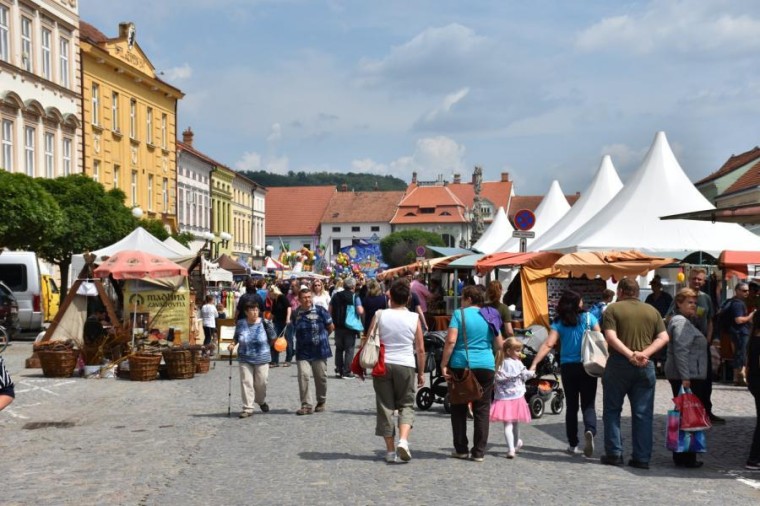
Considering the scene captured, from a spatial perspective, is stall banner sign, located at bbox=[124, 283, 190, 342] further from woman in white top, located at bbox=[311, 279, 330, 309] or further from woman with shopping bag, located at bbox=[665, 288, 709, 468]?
woman with shopping bag, located at bbox=[665, 288, 709, 468]

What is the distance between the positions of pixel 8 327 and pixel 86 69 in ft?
74.9

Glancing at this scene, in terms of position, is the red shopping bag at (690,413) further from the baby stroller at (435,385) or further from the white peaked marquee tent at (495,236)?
the white peaked marquee tent at (495,236)

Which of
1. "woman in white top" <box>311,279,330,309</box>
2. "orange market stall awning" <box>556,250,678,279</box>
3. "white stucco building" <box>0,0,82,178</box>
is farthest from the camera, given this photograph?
"white stucco building" <box>0,0,82,178</box>

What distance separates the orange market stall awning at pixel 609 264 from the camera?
19141 millimetres

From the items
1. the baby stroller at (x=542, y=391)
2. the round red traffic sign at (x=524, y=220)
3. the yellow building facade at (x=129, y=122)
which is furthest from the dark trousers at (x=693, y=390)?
the yellow building facade at (x=129, y=122)

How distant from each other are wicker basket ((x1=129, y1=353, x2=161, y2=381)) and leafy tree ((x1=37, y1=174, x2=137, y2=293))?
16532 mm

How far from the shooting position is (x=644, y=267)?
1923cm

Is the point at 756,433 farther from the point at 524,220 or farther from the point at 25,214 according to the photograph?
the point at 25,214

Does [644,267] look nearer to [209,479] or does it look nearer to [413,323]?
[413,323]

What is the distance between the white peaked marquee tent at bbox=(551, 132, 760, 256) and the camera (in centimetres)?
2194

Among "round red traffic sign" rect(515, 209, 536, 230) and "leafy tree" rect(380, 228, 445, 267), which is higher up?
"leafy tree" rect(380, 228, 445, 267)

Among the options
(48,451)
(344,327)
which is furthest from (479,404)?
(344,327)

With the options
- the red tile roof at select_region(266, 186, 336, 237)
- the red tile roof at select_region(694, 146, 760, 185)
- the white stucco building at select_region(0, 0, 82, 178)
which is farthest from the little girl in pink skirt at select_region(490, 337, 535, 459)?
the red tile roof at select_region(266, 186, 336, 237)

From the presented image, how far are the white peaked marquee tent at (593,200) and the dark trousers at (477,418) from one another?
1917cm
